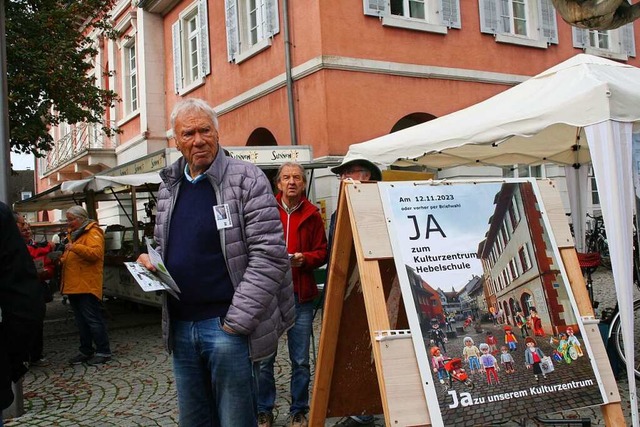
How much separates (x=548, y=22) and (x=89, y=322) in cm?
1146

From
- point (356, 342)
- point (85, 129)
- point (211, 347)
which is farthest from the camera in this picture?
point (85, 129)

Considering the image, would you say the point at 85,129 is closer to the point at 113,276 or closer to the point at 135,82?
the point at 135,82

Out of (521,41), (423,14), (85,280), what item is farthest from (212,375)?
(521,41)

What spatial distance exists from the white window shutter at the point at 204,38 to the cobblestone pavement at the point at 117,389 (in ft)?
25.3

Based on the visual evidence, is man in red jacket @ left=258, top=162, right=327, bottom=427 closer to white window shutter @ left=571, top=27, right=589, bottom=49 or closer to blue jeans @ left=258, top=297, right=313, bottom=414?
blue jeans @ left=258, top=297, right=313, bottom=414

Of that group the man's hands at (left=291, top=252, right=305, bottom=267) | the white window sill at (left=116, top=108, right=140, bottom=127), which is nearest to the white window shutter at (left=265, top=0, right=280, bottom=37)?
the white window sill at (left=116, top=108, right=140, bottom=127)

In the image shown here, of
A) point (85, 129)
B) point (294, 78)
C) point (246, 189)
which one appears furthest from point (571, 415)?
point (85, 129)

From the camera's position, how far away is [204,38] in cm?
1443

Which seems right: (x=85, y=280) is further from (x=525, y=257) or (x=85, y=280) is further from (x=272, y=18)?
(x=272, y=18)

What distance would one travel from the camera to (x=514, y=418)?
2.71 meters

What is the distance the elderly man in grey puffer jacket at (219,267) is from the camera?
2516 mm

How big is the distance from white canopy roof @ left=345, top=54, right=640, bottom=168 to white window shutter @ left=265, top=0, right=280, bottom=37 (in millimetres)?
5410

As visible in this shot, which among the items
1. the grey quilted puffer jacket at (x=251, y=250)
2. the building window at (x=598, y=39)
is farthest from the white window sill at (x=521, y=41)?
the grey quilted puffer jacket at (x=251, y=250)

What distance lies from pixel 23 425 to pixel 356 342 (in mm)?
2872
